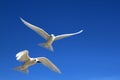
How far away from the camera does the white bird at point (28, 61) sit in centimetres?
6397

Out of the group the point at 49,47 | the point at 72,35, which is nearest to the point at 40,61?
the point at 49,47

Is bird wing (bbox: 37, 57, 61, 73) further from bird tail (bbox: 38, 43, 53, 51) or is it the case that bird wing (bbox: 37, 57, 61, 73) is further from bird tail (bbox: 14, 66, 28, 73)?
bird tail (bbox: 14, 66, 28, 73)

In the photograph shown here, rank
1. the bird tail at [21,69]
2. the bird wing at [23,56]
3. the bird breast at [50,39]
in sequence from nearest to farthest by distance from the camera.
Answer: the bird wing at [23,56] < the bird tail at [21,69] < the bird breast at [50,39]

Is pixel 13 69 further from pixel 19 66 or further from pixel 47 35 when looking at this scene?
pixel 47 35

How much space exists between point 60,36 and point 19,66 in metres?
7.66

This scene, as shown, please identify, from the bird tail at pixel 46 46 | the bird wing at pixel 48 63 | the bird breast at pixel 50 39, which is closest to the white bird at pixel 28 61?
the bird wing at pixel 48 63

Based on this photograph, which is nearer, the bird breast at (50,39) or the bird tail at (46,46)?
the bird tail at (46,46)

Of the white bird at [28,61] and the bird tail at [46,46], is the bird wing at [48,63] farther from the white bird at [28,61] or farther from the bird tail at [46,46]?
Result: the bird tail at [46,46]

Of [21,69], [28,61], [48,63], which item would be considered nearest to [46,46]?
[48,63]

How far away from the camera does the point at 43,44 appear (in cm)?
6850

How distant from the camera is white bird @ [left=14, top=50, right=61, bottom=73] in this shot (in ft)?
210

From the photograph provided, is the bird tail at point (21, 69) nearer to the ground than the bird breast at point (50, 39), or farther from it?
nearer to the ground

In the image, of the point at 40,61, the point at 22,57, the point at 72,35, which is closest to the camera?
the point at 22,57

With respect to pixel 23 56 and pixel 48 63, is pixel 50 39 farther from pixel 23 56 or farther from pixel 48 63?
pixel 23 56
